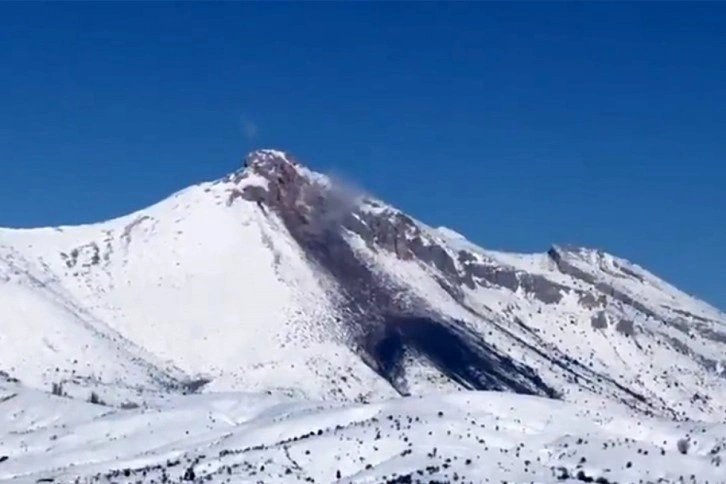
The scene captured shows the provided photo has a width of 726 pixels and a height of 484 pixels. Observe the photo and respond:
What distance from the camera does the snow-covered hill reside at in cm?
8269

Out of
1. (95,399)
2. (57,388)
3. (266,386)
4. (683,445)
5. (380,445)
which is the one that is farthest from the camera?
(266,386)

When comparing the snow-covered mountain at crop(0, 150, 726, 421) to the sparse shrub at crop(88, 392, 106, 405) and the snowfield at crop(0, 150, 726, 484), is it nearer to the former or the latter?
the snowfield at crop(0, 150, 726, 484)

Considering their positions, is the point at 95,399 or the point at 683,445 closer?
the point at 683,445

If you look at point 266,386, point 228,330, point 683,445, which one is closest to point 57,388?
point 266,386

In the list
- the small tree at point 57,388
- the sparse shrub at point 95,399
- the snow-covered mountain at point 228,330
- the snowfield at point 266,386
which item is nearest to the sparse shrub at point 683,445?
the snowfield at point 266,386

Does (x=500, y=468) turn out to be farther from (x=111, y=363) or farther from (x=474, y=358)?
(x=474, y=358)

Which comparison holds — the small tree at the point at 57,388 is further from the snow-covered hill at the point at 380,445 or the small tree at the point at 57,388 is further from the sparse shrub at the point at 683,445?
the sparse shrub at the point at 683,445

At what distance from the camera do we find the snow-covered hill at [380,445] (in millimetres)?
82688

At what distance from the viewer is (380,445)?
88.8 meters

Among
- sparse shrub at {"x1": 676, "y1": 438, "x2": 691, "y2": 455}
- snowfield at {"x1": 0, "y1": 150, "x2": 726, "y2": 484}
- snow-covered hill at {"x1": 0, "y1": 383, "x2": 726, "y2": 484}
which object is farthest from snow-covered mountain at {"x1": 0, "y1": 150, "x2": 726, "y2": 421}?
sparse shrub at {"x1": 676, "y1": 438, "x2": 691, "y2": 455}

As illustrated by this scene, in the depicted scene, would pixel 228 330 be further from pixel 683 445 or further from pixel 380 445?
pixel 683 445

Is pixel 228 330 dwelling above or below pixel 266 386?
above

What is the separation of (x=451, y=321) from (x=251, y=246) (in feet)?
82.7

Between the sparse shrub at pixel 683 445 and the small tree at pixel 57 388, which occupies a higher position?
the small tree at pixel 57 388
